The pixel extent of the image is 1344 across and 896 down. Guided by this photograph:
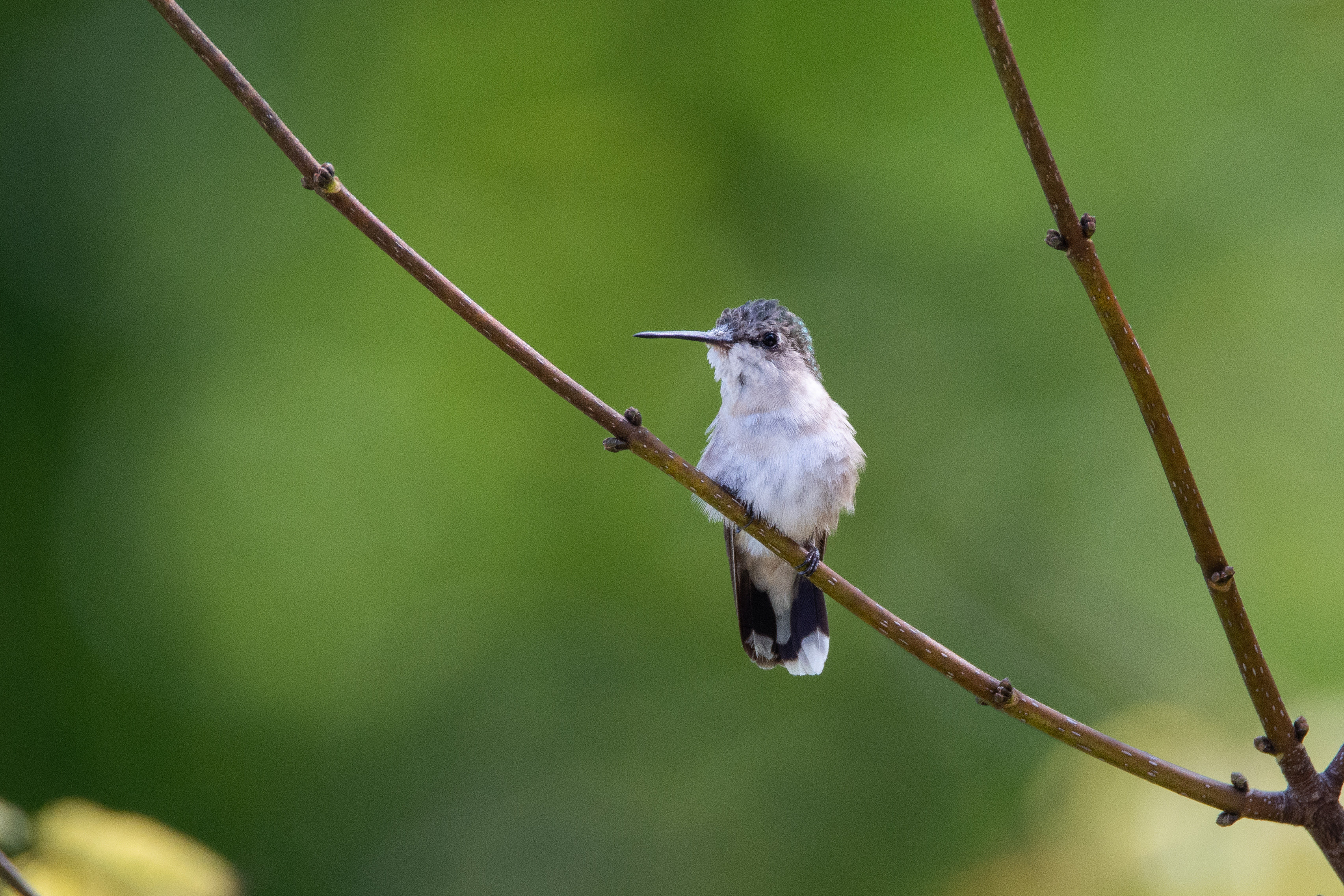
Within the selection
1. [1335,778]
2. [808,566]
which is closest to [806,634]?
[808,566]

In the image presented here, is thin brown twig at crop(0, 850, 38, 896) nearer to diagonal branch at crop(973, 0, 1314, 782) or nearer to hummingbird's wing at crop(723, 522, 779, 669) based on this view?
diagonal branch at crop(973, 0, 1314, 782)

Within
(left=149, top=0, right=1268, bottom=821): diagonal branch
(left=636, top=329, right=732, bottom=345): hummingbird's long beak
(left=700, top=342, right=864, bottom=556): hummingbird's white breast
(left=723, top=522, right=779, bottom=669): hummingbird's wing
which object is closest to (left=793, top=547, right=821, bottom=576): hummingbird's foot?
(left=149, top=0, right=1268, bottom=821): diagonal branch

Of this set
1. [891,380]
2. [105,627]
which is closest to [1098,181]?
[891,380]

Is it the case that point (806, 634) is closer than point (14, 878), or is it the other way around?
point (14, 878)

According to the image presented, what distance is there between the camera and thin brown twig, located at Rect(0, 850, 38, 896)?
1.50 meters

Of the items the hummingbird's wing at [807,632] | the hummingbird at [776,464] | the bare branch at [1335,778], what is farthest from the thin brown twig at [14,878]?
the hummingbird's wing at [807,632]

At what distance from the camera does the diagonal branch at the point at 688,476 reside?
1772mm

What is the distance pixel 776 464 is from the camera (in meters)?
3.81

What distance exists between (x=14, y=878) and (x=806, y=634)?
2956 mm

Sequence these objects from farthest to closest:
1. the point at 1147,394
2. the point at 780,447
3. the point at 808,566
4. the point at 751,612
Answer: the point at 751,612 → the point at 780,447 → the point at 808,566 → the point at 1147,394

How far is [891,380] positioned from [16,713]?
19.2 feet

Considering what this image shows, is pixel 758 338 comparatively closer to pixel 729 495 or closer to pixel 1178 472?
pixel 729 495

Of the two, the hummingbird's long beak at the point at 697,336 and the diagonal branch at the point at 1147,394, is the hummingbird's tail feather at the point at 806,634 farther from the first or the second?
the diagonal branch at the point at 1147,394

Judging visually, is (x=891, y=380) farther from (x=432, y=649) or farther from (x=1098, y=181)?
(x=432, y=649)
